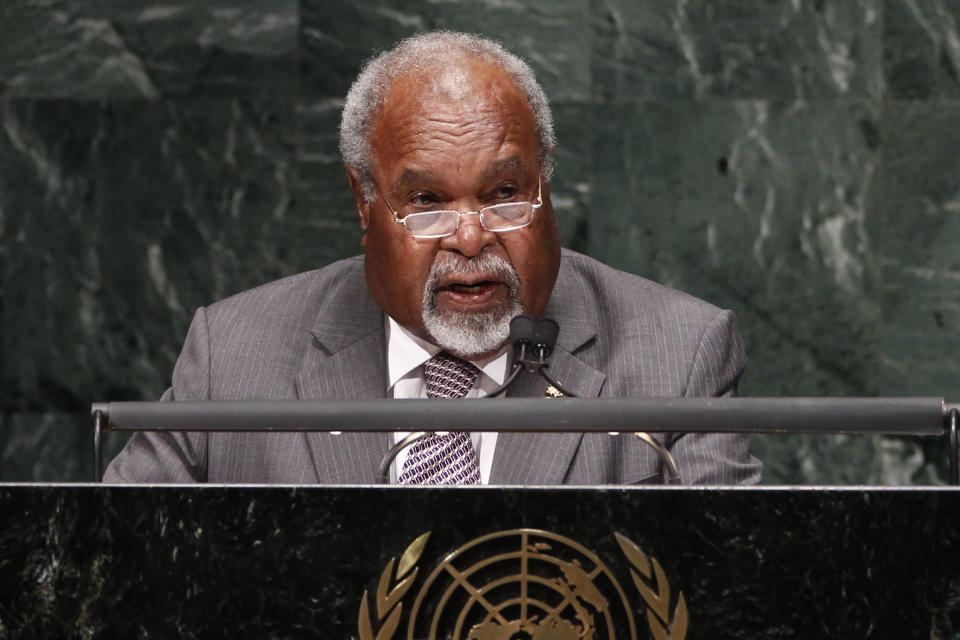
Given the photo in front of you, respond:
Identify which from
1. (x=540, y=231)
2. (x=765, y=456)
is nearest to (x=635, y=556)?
(x=540, y=231)

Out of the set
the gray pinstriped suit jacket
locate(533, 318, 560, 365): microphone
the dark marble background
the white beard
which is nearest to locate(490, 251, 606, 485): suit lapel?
the gray pinstriped suit jacket

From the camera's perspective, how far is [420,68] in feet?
8.86

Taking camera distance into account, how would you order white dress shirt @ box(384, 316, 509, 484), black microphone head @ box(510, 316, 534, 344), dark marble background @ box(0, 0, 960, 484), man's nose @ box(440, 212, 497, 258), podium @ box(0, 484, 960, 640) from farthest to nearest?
dark marble background @ box(0, 0, 960, 484)
white dress shirt @ box(384, 316, 509, 484)
man's nose @ box(440, 212, 497, 258)
black microphone head @ box(510, 316, 534, 344)
podium @ box(0, 484, 960, 640)

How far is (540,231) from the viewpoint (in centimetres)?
264

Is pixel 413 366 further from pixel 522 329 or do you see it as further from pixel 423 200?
pixel 522 329

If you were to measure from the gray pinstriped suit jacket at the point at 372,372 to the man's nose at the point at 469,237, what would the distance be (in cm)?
26

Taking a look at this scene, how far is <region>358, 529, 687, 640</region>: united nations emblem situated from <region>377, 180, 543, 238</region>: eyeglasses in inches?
37.4

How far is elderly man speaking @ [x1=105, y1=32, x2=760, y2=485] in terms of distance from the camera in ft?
8.39

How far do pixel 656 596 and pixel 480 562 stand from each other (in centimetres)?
20

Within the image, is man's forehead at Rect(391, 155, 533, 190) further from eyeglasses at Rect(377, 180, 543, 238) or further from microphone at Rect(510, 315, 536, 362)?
microphone at Rect(510, 315, 536, 362)

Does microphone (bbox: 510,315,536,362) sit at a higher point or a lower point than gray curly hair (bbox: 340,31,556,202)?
lower

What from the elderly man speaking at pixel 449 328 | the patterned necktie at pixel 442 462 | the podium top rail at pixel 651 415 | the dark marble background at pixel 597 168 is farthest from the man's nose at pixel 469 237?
the dark marble background at pixel 597 168

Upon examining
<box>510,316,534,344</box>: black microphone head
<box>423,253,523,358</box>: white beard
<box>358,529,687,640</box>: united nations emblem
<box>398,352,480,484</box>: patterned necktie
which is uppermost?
<box>510,316,534,344</box>: black microphone head

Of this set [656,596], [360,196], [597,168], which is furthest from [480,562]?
[597,168]
